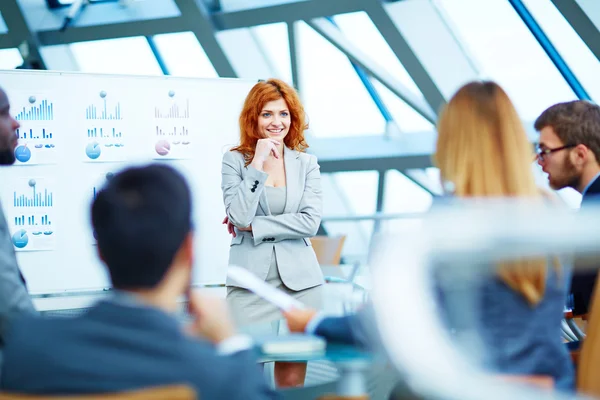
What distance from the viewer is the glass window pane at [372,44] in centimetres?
870

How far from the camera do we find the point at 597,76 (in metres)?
7.35

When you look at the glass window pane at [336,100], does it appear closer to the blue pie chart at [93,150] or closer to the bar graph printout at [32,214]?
the blue pie chart at [93,150]

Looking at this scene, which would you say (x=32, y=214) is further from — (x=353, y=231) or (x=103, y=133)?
(x=353, y=231)

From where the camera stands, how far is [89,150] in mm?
4742

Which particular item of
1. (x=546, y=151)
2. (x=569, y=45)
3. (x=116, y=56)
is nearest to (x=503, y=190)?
(x=546, y=151)

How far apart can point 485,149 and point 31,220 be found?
11.5 feet

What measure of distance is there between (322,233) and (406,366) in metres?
10.8

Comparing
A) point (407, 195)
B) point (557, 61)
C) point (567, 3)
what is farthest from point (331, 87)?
point (567, 3)

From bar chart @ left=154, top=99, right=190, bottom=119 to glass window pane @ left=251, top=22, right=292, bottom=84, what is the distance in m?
4.50

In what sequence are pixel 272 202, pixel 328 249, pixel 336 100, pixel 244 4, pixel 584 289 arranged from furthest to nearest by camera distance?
1. pixel 336 100
2. pixel 244 4
3. pixel 328 249
4. pixel 272 202
5. pixel 584 289

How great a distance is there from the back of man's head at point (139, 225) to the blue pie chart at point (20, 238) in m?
3.39

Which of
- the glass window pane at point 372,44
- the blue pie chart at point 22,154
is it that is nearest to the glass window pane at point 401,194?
the glass window pane at point 372,44

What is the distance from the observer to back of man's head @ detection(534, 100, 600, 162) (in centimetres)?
287

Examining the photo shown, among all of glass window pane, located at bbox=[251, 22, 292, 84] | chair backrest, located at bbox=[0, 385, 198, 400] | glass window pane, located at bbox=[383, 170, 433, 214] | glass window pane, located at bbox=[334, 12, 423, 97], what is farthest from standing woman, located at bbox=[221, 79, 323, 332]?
glass window pane, located at bbox=[383, 170, 433, 214]
